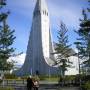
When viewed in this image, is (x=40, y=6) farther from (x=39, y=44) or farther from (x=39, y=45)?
(x=39, y=45)

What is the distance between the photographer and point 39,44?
155250 mm

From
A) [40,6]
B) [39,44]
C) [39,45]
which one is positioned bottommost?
[39,45]

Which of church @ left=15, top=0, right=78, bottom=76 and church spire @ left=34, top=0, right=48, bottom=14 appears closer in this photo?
church @ left=15, top=0, right=78, bottom=76

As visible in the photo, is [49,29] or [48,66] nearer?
[48,66]

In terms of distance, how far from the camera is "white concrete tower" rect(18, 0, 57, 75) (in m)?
153

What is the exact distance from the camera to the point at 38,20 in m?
157

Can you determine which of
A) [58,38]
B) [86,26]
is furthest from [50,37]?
[86,26]

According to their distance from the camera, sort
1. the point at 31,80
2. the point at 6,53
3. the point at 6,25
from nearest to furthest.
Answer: the point at 31,80 < the point at 6,53 < the point at 6,25

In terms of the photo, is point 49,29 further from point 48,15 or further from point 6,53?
point 6,53

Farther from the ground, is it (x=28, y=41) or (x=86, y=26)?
(x=28, y=41)

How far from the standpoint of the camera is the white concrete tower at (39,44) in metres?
153

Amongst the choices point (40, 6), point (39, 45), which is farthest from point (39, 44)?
point (40, 6)

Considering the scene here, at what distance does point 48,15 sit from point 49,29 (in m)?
7.07

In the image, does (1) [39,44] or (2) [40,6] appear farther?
(2) [40,6]
